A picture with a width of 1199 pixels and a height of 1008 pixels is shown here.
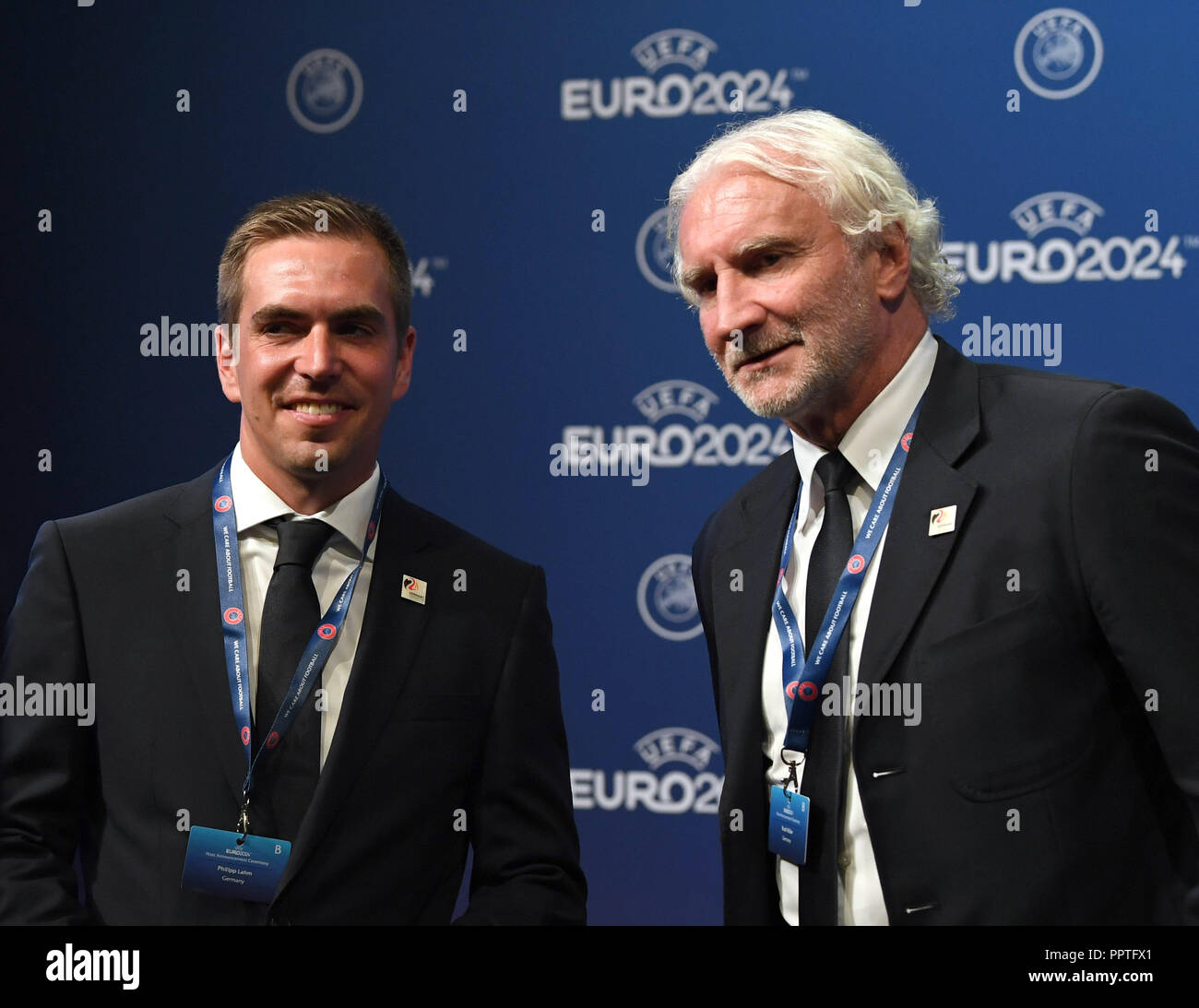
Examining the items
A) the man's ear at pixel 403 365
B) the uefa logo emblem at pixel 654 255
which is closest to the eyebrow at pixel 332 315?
the man's ear at pixel 403 365

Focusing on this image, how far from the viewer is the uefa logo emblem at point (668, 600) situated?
13.1 feet

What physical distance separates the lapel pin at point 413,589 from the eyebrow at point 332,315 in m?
0.55

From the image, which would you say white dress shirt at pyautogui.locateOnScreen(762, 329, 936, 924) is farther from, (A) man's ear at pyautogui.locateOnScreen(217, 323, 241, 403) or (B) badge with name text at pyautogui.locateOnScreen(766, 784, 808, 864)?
(A) man's ear at pyautogui.locateOnScreen(217, 323, 241, 403)

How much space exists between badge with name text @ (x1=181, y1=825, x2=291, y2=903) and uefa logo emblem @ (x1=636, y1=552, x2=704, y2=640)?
70.0 inches

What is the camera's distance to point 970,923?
7.64ft

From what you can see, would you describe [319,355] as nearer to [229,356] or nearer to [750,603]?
[229,356]

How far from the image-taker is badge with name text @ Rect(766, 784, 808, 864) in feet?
8.07

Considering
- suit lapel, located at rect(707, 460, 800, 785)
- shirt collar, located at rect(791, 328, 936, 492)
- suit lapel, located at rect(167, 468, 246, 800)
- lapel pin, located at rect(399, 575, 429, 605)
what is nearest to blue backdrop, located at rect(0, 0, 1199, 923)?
suit lapel, located at rect(707, 460, 800, 785)

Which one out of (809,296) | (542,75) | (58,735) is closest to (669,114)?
(542,75)

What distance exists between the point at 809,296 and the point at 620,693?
1.73 metres

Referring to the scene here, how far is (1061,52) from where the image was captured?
376 centimetres

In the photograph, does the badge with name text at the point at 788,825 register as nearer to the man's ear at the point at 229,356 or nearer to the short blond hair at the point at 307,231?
the short blond hair at the point at 307,231

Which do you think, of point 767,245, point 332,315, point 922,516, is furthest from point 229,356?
point 922,516
